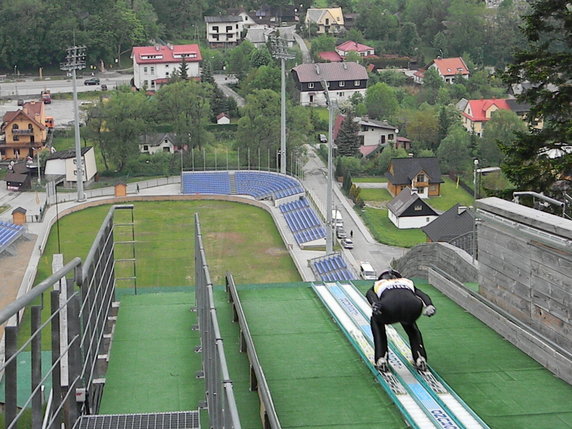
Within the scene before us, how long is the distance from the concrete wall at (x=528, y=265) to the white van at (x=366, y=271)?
15771 millimetres

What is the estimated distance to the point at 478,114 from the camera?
52.3 m

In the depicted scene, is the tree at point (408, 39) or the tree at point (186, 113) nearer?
the tree at point (186, 113)

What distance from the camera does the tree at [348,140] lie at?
4681cm

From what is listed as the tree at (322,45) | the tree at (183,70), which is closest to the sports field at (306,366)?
the tree at (183,70)

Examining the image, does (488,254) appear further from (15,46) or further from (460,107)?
(15,46)

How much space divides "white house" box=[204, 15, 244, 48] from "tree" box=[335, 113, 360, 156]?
31.3 metres

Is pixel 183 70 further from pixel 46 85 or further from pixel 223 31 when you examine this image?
pixel 223 31

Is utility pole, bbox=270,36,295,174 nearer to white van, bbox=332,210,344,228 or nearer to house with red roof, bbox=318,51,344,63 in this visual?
white van, bbox=332,210,344,228

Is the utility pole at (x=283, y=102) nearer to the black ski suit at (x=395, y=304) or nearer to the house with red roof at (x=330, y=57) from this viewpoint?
the black ski suit at (x=395, y=304)

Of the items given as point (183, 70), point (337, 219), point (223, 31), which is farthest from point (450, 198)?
point (223, 31)

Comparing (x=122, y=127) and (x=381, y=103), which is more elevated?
(x=381, y=103)

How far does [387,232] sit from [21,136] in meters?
22.4

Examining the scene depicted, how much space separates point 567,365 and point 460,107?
48910 millimetres

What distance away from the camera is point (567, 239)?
8.14m
